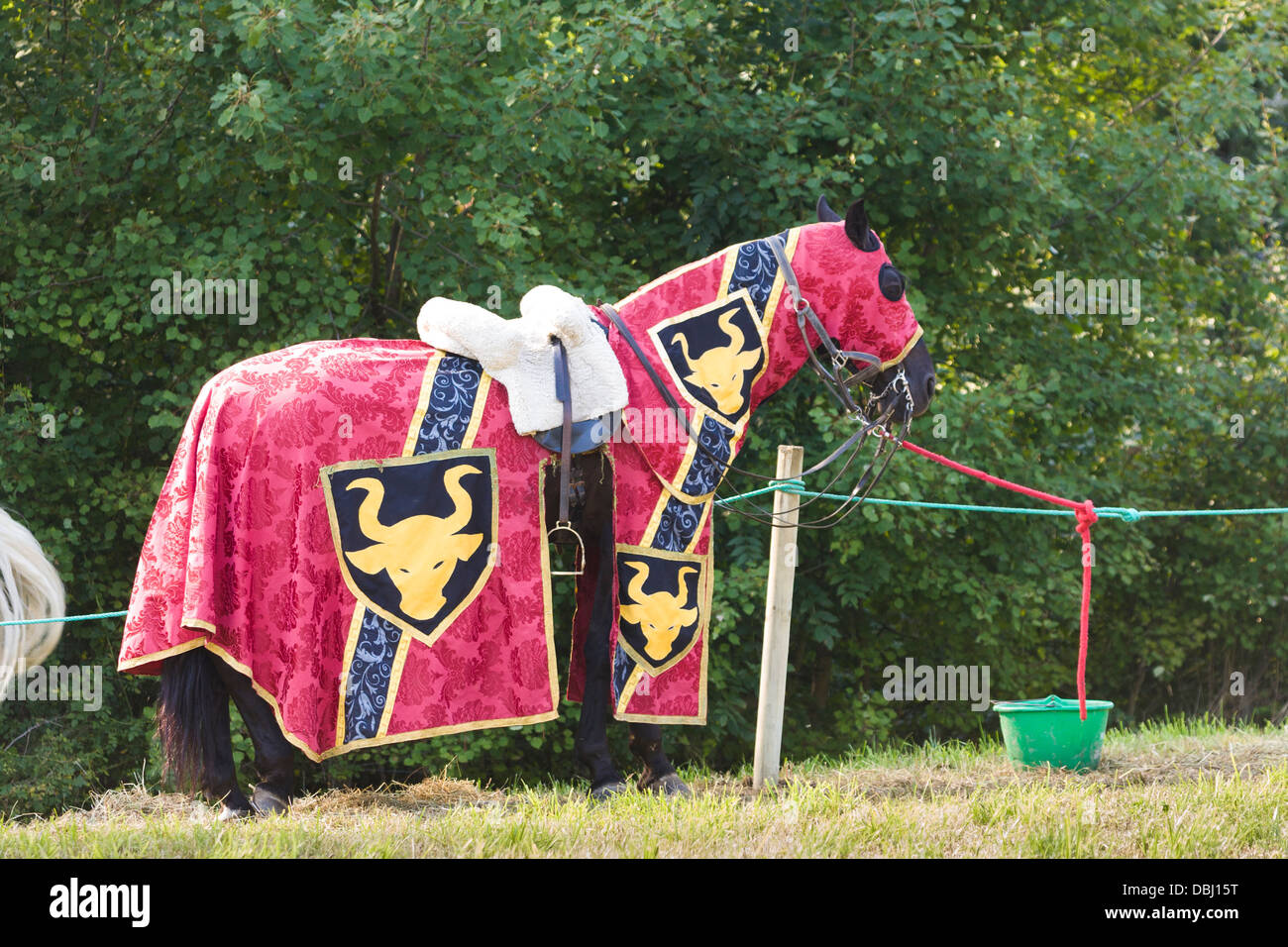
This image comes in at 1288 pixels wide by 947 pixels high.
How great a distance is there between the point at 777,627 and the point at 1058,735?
4.01 feet

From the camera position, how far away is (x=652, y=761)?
4.78 metres

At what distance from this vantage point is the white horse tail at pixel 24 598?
398 cm

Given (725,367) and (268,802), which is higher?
(725,367)

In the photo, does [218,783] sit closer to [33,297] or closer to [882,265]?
[882,265]

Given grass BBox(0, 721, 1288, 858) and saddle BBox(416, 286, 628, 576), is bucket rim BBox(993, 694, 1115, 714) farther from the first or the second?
saddle BBox(416, 286, 628, 576)

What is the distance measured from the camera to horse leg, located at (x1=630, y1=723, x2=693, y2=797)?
186 inches

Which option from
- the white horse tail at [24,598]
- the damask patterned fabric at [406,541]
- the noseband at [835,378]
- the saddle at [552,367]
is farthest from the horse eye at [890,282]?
the white horse tail at [24,598]

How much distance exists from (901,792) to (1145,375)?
7.73 m

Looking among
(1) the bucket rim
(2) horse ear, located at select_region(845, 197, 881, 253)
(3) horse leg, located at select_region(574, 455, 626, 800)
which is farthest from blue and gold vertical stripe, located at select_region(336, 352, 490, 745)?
(1) the bucket rim

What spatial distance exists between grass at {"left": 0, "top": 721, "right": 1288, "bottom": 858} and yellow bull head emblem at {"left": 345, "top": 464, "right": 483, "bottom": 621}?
70cm

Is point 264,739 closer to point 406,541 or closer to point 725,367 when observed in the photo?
point 406,541

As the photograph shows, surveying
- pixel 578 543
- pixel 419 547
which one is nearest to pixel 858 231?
pixel 578 543
